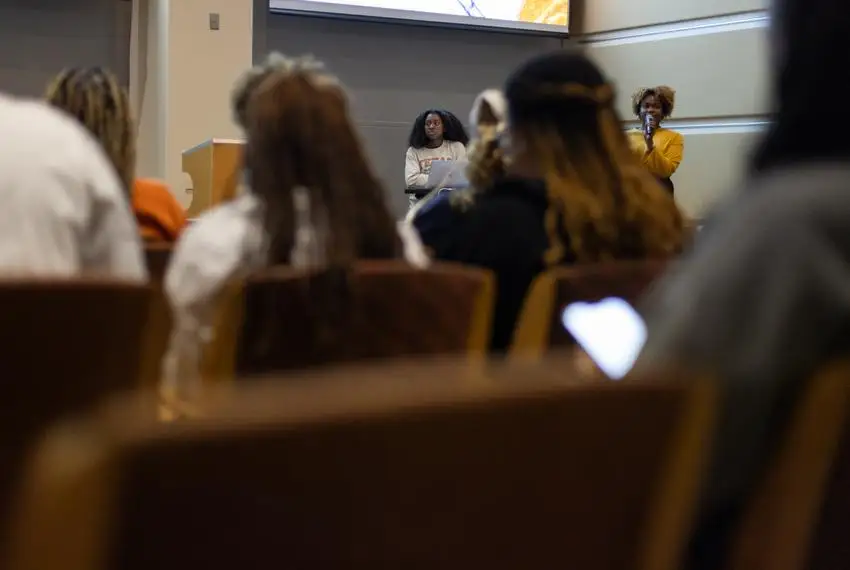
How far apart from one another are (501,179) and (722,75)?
16.8ft

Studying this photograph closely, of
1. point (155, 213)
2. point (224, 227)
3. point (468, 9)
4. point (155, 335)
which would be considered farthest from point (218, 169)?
point (468, 9)

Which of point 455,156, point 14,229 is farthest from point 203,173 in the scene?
point 14,229

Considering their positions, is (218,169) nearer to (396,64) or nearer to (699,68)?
(396,64)

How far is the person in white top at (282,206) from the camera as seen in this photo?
1631 millimetres

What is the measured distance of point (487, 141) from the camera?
2.18 m

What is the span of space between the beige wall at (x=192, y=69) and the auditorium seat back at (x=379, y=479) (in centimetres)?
571

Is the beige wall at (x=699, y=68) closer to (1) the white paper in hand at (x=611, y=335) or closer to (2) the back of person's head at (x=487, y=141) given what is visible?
(2) the back of person's head at (x=487, y=141)

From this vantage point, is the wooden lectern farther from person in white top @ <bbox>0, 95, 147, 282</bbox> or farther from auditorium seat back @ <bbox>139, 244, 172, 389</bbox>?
auditorium seat back @ <bbox>139, 244, 172, 389</bbox>

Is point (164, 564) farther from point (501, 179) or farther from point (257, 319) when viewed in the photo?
point (501, 179)

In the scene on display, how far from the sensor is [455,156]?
21.5 ft

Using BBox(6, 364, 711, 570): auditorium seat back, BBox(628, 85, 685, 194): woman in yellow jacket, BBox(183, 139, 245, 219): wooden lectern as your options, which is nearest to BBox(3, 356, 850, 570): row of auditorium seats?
BBox(6, 364, 711, 570): auditorium seat back

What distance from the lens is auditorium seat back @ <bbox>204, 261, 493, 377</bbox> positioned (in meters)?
1.33

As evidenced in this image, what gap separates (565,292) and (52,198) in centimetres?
80

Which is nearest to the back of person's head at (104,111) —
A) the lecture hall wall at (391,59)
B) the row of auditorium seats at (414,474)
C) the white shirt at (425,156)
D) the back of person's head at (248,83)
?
the back of person's head at (248,83)
